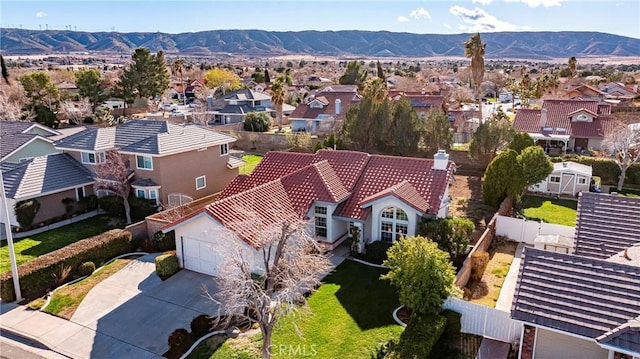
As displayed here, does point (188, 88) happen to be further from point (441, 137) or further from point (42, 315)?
point (42, 315)

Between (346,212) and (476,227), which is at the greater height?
(346,212)

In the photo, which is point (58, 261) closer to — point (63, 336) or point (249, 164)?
point (63, 336)

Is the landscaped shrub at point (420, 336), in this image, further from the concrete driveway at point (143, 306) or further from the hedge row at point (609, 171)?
the hedge row at point (609, 171)

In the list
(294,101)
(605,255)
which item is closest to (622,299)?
(605,255)

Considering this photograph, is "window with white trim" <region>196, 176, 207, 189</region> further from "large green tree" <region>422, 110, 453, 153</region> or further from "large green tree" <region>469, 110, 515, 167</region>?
"large green tree" <region>469, 110, 515, 167</region>

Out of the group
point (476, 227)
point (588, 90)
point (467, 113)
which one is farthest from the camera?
point (588, 90)

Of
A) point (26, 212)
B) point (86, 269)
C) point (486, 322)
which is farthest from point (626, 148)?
point (26, 212)

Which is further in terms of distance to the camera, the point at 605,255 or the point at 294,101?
the point at 294,101

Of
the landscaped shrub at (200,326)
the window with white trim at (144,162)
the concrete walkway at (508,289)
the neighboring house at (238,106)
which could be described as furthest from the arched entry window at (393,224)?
the neighboring house at (238,106)
